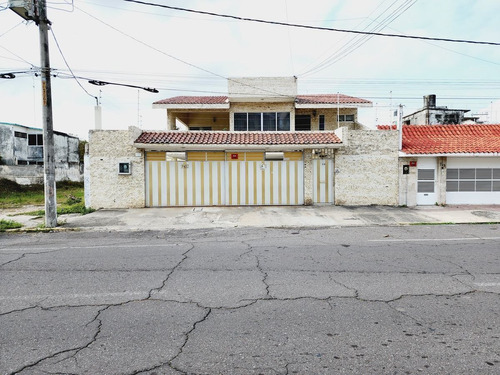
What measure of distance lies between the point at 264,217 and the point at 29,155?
85.6 feet

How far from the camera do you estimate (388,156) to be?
1639 cm

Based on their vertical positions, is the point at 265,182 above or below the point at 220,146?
below

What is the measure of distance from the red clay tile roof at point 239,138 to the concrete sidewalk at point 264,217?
9.90 feet

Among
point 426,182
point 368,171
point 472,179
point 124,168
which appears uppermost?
point 124,168

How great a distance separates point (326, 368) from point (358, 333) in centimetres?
83

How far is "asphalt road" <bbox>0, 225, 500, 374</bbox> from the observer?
10.9ft

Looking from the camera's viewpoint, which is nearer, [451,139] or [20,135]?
[451,139]

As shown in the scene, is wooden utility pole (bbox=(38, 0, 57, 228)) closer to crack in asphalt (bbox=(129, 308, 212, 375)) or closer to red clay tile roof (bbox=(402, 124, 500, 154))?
crack in asphalt (bbox=(129, 308, 212, 375))

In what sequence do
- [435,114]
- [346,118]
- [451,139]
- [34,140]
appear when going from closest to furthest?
[451,139] < [346,118] < [435,114] < [34,140]

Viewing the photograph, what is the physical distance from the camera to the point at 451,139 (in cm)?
1786

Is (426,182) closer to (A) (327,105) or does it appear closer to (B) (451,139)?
(B) (451,139)

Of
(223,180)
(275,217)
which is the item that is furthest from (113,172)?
(275,217)

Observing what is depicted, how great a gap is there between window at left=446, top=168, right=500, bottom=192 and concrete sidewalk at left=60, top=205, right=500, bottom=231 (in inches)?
46.8

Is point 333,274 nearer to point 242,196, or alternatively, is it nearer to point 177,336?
point 177,336
